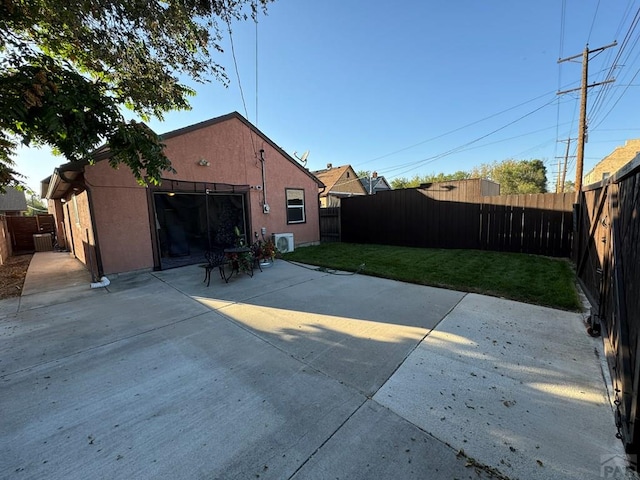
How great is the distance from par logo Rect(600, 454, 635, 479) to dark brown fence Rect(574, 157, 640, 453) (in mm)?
86

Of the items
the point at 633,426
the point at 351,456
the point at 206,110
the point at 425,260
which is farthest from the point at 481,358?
the point at 206,110

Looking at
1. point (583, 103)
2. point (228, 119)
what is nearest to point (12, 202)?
point (228, 119)

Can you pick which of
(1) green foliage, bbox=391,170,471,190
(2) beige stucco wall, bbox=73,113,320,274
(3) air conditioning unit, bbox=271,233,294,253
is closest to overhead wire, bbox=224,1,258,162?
(2) beige stucco wall, bbox=73,113,320,274

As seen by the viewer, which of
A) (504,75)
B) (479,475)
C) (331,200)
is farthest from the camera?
(331,200)

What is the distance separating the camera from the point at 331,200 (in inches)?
817

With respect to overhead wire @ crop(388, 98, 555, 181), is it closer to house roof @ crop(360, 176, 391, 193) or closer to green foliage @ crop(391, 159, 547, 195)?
house roof @ crop(360, 176, 391, 193)

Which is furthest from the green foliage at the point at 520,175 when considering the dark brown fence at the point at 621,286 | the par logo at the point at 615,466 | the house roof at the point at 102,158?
the par logo at the point at 615,466

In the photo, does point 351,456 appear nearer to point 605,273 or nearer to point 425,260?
point 605,273

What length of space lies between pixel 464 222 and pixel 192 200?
9.12 metres

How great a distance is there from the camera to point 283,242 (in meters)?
9.03

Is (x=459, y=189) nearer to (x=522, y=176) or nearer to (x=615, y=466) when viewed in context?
(x=615, y=466)

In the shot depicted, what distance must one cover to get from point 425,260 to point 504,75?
32.3 ft

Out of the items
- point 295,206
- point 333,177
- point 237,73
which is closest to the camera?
point 237,73

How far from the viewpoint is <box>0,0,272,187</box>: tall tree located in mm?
3023
